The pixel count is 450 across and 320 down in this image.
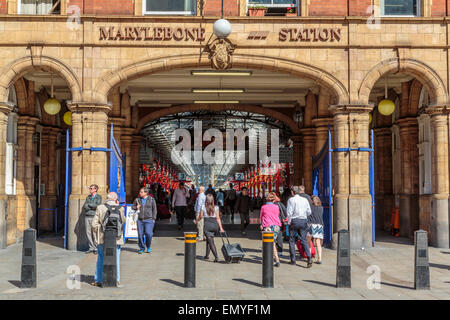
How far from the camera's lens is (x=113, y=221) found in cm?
896

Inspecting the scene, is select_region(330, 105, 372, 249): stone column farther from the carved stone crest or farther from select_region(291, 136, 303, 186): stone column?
select_region(291, 136, 303, 186): stone column

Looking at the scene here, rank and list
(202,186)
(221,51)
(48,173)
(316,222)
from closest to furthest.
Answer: (316,222) → (221,51) → (202,186) → (48,173)

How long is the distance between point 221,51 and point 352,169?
4315 millimetres

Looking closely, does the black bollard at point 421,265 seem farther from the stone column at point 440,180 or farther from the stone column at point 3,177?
the stone column at point 3,177

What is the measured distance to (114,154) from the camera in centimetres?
1444

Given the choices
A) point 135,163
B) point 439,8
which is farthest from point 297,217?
point 135,163

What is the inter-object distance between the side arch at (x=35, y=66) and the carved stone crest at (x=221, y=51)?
334 cm

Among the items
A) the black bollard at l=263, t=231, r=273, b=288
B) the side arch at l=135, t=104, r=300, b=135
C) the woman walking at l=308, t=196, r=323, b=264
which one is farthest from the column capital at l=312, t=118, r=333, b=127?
the black bollard at l=263, t=231, r=273, b=288

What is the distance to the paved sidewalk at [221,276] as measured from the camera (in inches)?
326

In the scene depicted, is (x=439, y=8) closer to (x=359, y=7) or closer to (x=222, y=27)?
(x=359, y=7)

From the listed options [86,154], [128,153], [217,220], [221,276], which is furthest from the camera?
[128,153]

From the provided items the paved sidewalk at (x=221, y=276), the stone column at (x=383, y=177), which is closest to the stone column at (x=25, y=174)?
the paved sidewalk at (x=221, y=276)

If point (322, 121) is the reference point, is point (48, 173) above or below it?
below

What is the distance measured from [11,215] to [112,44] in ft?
17.1
